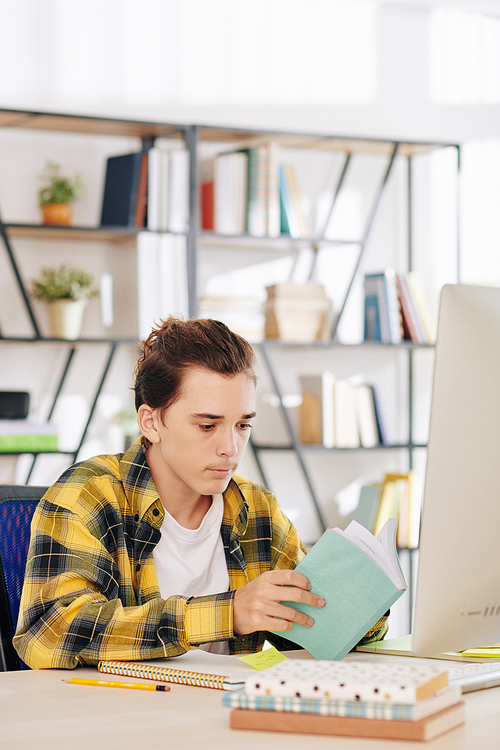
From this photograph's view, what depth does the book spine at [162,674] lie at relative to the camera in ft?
3.75

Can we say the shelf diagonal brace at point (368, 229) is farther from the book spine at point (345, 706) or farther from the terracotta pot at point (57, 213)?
the book spine at point (345, 706)

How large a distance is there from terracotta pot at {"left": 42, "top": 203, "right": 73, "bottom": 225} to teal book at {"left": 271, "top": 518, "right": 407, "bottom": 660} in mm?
2246

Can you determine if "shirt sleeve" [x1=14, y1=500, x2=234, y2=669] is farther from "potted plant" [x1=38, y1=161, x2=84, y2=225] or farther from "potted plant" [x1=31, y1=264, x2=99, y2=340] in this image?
"potted plant" [x1=38, y1=161, x2=84, y2=225]

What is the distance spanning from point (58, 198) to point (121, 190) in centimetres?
21

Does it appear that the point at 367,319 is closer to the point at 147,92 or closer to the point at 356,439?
the point at 356,439

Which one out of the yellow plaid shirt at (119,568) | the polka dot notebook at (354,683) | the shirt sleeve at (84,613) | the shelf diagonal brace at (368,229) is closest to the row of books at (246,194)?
the shelf diagonal brace at (368,229)

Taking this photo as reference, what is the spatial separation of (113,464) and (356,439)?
2.14 metres

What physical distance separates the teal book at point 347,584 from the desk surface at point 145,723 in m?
0.15

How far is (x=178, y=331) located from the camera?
1576 millimetres

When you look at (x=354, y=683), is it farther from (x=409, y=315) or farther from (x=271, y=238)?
(x=409, y=315)

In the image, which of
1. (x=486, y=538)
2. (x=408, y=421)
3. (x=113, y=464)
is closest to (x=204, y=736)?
(x=486, y=538)

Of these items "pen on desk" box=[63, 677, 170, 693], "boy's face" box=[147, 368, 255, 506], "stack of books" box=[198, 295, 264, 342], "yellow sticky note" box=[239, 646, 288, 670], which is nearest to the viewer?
"pen on desk" box=[63, 677, 170, 693]

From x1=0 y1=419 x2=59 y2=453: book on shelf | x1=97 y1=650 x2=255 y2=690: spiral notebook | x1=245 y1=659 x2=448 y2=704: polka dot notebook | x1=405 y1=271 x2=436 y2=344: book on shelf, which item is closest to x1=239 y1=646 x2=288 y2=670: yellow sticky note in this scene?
x1=97 y1=650 x2=255 y2=690: spiral notebook

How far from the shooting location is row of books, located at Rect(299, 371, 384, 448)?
3.52 meters
